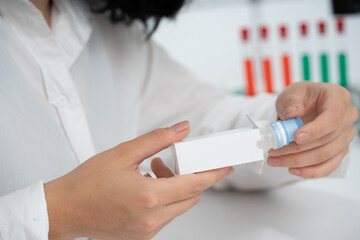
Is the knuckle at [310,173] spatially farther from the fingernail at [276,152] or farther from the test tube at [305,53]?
the test tube at [305,53]

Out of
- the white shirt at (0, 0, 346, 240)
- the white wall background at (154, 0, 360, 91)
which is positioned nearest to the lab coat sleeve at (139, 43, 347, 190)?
the white shirt at (0, 0, 346, 240)

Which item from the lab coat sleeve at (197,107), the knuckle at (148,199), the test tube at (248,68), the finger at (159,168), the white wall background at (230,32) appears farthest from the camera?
the white wall background at (230,32)

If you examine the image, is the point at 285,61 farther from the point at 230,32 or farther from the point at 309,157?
the point at 309,157

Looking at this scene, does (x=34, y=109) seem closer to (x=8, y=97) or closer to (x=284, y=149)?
(x=8, y=97)

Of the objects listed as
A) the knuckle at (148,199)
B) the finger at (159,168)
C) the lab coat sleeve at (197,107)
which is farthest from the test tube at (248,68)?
the knuckle at (148,199)

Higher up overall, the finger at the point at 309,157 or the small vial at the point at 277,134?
the small vial at the point at 277,134

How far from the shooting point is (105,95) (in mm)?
652

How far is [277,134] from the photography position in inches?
16.6

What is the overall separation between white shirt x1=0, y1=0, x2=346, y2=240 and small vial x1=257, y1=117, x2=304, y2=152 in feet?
0.57

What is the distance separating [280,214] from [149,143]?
30cm

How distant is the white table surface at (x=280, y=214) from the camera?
1.80 ft

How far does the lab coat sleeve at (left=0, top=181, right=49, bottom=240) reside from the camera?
391 mm

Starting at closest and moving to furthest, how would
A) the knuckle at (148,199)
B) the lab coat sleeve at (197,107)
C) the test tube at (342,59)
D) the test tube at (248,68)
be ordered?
1. the knuckle at (148,199)
2. the lab coat sleeve at (197,107)
3. the test tube at (342,59)
4. the test tube at (248,68)

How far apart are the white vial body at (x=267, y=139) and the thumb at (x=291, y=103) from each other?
0.04 meters
